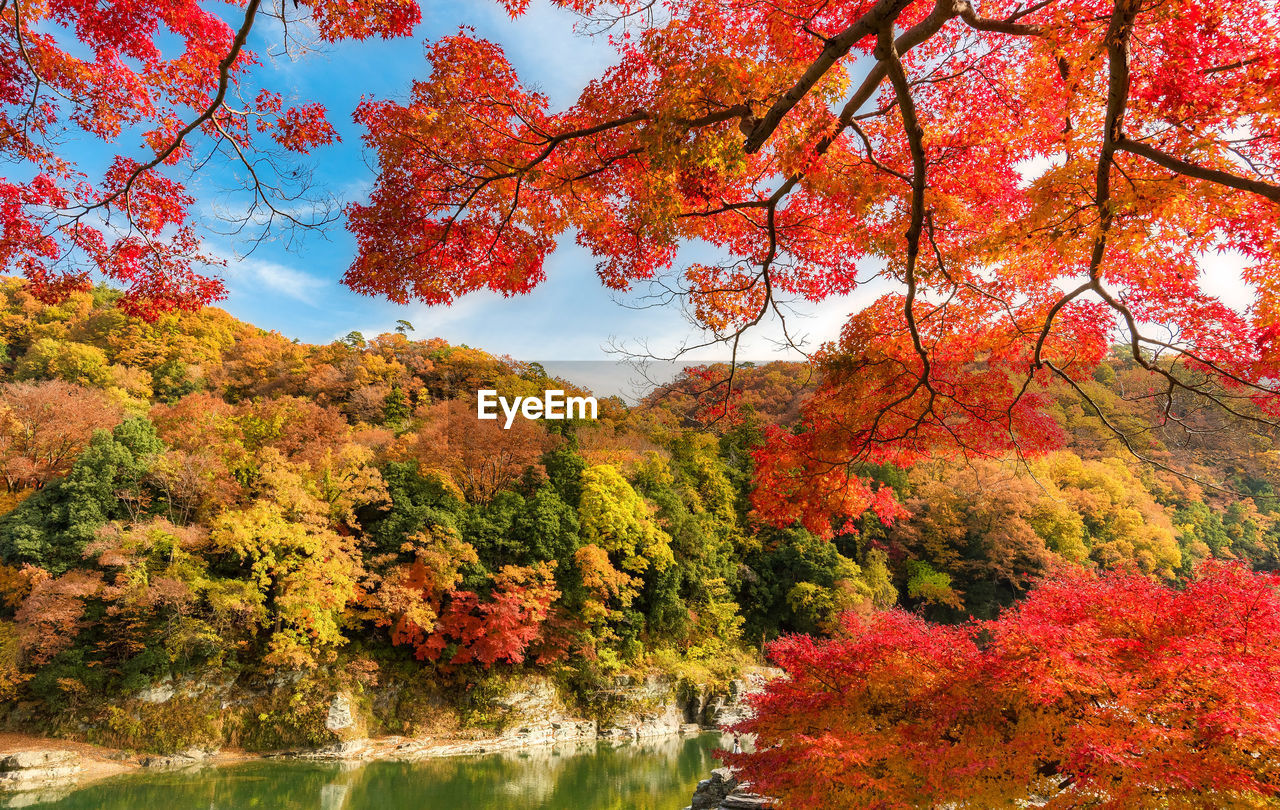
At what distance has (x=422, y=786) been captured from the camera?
32.1 ft

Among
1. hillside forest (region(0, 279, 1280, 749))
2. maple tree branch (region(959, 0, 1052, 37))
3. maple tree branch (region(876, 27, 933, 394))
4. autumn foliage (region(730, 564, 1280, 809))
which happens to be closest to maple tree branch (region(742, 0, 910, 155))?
maple tree branch (region(876, 27, 933, 394))

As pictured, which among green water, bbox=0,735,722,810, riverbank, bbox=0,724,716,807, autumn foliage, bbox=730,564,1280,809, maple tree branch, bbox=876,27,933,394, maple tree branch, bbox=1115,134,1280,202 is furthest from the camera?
riverbank, bbox=0,724,716,807

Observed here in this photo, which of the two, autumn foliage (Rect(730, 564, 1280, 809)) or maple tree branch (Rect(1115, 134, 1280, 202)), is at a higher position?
maple tree branch (Rect(1115, 134, 1280, 202))

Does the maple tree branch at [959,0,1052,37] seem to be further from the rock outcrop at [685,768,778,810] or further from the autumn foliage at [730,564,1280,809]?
the rock outcrop at [685,768,778,810]

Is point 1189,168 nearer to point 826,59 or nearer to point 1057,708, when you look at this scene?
point 826,59

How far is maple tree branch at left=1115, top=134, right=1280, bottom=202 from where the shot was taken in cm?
236

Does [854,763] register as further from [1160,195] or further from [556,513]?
[556,513]

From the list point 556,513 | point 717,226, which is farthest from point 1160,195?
point 556,513

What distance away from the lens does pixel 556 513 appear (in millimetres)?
13969

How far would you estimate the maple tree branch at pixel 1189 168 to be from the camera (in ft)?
7.73

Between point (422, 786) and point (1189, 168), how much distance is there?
12.4m

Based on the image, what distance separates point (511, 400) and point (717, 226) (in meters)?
16.6

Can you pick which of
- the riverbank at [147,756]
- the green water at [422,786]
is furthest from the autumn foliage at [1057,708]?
the riverbank at [147,756]

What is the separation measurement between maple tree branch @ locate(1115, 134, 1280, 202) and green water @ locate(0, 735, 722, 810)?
34.8ft
